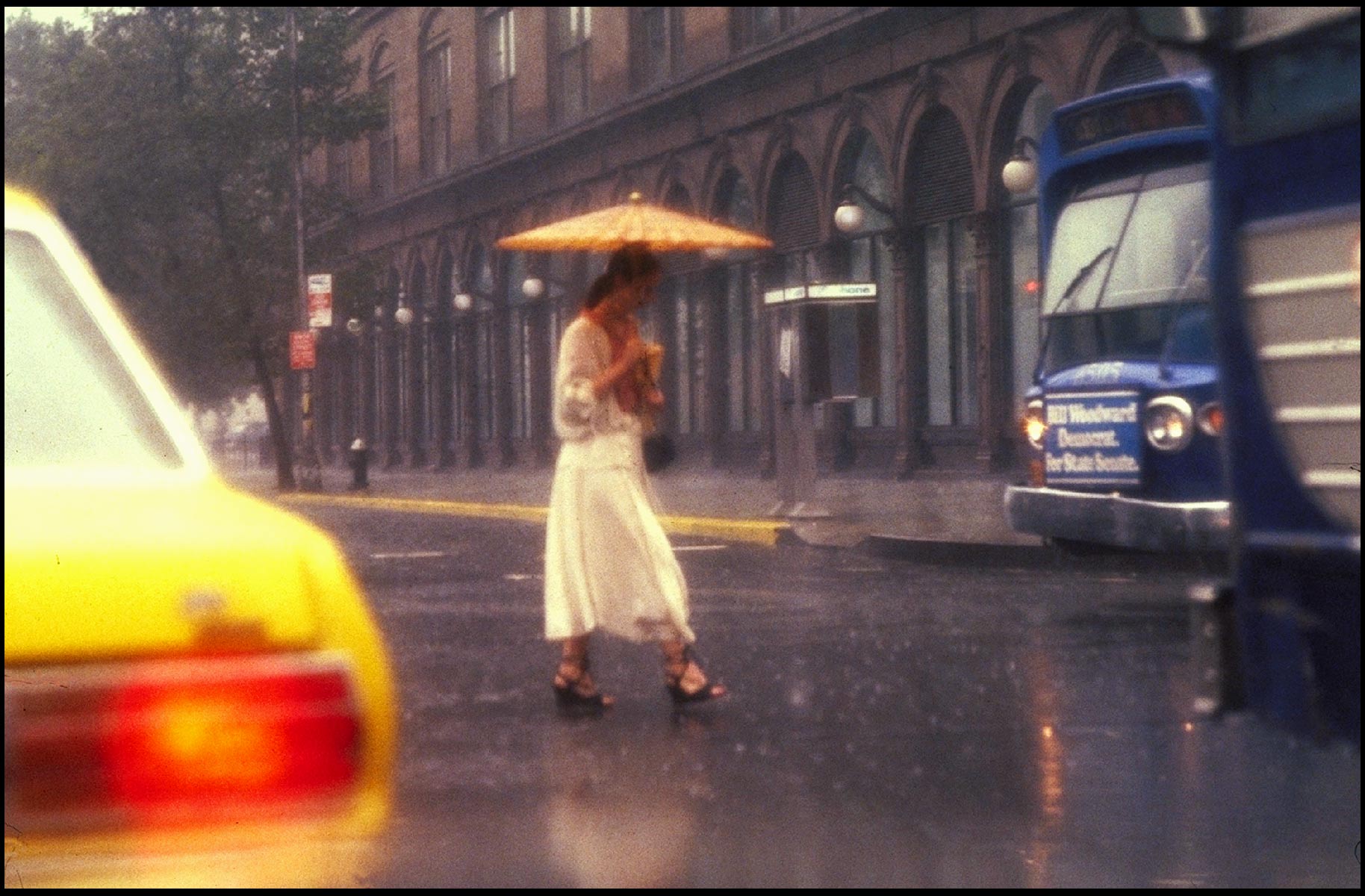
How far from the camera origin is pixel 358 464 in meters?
36.0

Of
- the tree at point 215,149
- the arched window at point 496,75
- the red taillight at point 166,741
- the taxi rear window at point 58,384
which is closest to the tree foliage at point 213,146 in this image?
the tree at point 215,149

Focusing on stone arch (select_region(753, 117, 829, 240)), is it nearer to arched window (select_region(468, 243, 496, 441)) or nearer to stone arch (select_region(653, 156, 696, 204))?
stone arch (select_region(653, 156, 696, 204))

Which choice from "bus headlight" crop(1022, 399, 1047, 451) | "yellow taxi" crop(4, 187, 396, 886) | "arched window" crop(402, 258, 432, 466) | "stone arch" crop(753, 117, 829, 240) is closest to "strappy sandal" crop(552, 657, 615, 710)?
"bus headlight" crop(1022, 399, 1047, 451)

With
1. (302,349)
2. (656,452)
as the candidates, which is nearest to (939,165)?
(302,349)

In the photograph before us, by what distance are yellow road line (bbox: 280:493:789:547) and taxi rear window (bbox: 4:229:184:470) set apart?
5.87m

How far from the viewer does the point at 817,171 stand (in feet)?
99.4

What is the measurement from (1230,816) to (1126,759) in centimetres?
98

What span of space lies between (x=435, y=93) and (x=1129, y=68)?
79.1 feet

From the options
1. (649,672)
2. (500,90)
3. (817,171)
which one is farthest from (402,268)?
(649,672)

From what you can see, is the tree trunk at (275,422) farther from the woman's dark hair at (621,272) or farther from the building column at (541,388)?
the woman's dark hair at (621,272)

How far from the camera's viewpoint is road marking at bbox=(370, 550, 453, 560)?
699 inches

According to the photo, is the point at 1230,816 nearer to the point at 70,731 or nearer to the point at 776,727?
the point at 776,727

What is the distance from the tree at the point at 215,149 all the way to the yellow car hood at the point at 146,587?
87.3 feet

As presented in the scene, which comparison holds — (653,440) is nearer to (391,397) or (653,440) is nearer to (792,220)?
(792,220)
